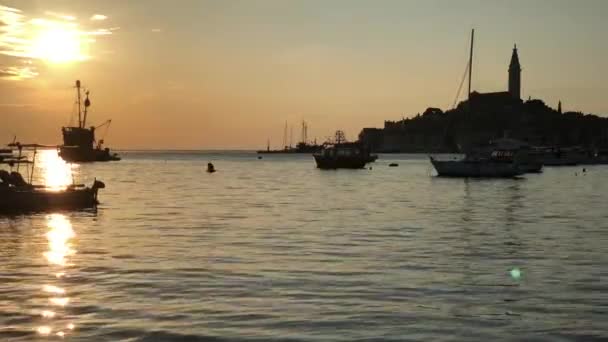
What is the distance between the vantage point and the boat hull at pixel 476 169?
10988cm

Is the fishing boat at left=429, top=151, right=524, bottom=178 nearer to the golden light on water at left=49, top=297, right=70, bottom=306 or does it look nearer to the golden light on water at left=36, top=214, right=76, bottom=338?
the golden light on water at left=36, top=214, right=76, bottom=338

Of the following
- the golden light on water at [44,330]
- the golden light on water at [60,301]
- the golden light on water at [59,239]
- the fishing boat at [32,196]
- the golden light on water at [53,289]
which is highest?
the fishing boat at [32,196]

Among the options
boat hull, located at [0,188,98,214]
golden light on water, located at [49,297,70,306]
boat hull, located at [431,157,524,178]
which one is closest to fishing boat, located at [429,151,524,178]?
boat hull, located at [431,157,524,178]

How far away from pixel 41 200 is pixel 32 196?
0.68m

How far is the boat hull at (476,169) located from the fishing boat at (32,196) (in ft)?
225

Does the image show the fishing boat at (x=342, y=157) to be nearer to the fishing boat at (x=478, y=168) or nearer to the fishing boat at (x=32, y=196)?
the fishing boat at (x=478, y=168)

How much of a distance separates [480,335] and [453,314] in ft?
6.29

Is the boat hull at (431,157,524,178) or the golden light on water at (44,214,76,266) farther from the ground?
the boat hull at (431,157,524,178)

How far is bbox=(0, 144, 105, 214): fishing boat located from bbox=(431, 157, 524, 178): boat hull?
68.5 m

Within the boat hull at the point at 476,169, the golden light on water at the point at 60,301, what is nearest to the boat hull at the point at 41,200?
the golden light on water at the point at 60,301

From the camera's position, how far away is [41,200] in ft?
162

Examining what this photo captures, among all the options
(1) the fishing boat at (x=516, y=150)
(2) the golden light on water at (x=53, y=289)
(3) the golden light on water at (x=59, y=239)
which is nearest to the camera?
(2) the golden light on water at (x=53, y=289)

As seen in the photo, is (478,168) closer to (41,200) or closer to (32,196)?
(41,200)

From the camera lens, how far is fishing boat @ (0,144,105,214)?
157 feet
